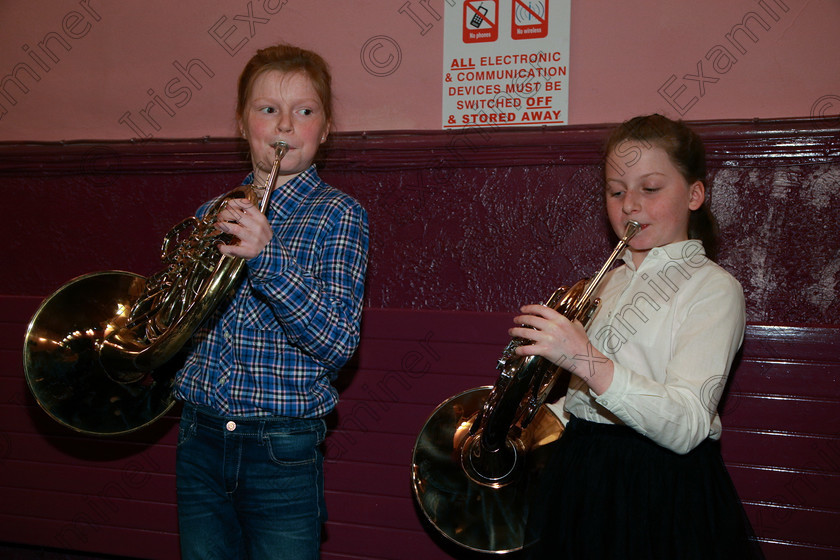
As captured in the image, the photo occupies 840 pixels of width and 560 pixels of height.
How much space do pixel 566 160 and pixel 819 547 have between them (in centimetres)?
111

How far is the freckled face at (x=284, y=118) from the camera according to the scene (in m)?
1.40

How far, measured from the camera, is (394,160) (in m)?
1.90

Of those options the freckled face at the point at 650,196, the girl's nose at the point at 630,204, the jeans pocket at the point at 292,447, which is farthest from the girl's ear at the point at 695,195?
the jeans pocket at the point at 292,447

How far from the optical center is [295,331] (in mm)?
1196

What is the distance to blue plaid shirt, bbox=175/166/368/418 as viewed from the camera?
4.00 ft

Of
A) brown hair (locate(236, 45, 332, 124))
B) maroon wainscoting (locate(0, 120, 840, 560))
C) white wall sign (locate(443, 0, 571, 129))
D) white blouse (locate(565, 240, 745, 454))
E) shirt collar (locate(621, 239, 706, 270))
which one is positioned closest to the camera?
white blouse (locate(565, 240, 745, 454))

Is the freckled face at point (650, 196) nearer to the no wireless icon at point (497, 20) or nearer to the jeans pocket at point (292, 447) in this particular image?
the no wireless icon at point (497, 20)

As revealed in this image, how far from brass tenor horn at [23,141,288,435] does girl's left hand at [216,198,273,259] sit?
170 millimetres

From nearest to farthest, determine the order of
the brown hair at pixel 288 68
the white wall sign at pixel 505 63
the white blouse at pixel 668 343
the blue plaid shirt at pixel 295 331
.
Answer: the white blouse at pixel 668 343 → the blue plaid shirt at pixel 295 331 → the brown hair at pixel 288 68 → the white wall sign at pixel 505 63

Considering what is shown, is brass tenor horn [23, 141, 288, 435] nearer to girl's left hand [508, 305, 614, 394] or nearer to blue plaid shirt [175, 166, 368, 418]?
blue plaid shirt [175, 166, 368, 418]

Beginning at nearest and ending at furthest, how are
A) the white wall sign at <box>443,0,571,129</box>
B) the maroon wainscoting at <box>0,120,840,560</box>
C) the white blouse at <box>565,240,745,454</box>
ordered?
the white blouse at <box>565,240,745,454</box>, the maroon wainscoting at <box>0,120,840,560</box>, the white wall sign at <box>443,0,571,129</box>

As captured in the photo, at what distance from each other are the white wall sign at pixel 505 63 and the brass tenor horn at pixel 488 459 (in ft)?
2.10

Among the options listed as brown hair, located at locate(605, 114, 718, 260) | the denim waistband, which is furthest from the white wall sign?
the denim waistband

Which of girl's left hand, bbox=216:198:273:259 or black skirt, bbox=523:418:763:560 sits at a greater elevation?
girl's left hand, bbox=216:198:273:259
